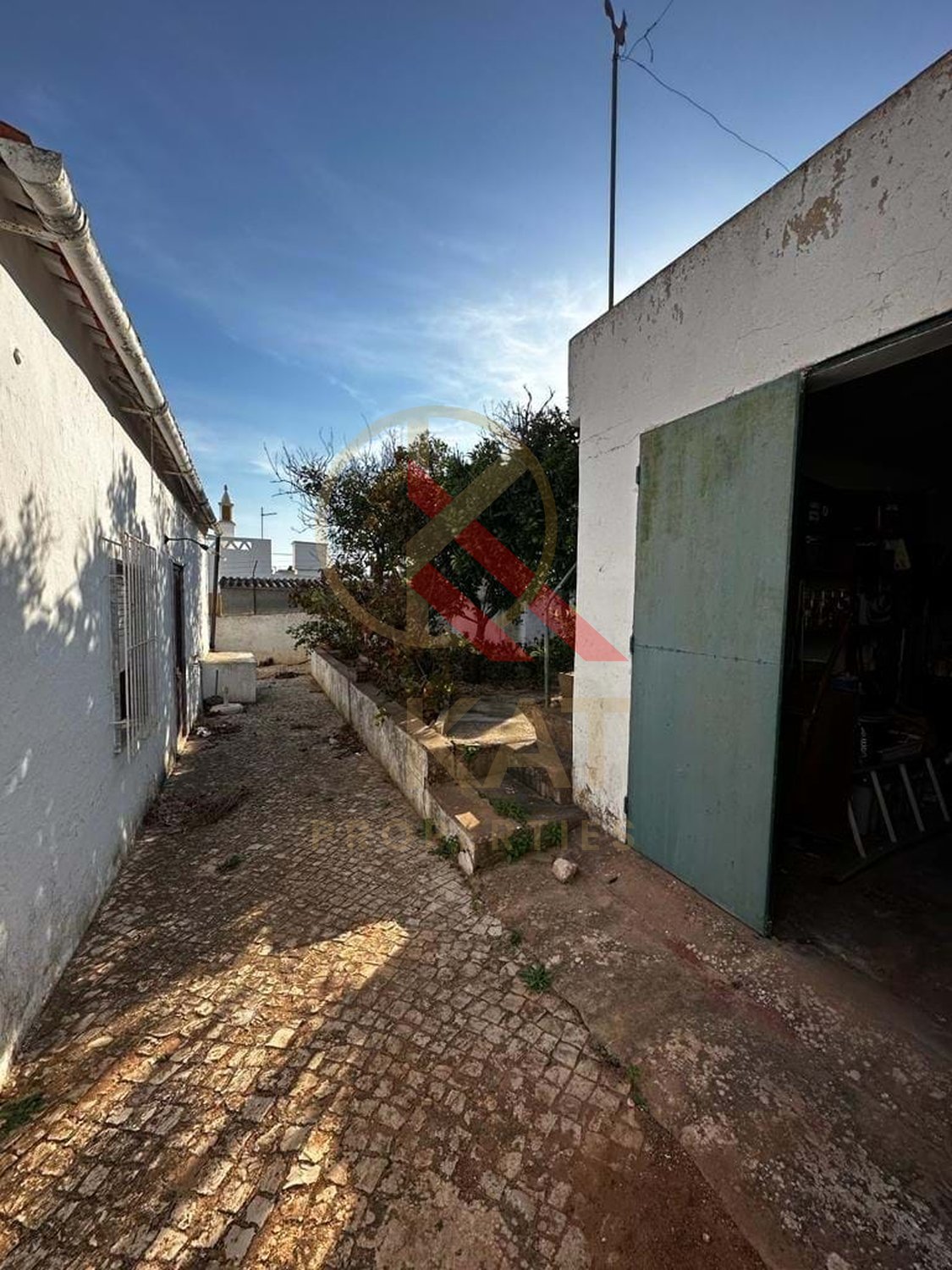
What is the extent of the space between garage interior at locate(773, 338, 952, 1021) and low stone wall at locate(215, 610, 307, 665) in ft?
45.2

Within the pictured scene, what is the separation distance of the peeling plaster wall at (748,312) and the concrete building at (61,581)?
3326 millimetres

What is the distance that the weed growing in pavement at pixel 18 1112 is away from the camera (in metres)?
2.12

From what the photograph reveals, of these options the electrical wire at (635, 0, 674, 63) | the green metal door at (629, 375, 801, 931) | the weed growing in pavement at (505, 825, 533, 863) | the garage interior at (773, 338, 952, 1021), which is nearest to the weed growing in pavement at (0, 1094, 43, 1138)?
the weed growing in pavement at (505, 825, 533, 863)

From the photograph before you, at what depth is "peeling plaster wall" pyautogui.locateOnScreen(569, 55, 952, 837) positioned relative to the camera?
7.48ft

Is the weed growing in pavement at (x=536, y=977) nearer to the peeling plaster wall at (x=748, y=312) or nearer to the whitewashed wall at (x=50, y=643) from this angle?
the peeling plaster wall at (x=748, y=312)

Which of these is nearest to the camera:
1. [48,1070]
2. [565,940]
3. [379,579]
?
[48,1070]

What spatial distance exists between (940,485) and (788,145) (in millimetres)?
3649

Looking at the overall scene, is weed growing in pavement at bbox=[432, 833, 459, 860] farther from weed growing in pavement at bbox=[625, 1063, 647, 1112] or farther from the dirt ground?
weed growing in pavement at bbox=[625, 1063, 647, 1112]

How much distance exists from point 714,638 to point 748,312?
6.22 feet

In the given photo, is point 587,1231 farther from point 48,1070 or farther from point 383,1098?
point 48,1070

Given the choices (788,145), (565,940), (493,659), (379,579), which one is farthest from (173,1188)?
(493,659)

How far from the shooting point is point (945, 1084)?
2213 millimetres

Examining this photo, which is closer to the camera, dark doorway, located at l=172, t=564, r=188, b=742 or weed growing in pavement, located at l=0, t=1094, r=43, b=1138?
weed growing in pavement, located at l=0, t=1094, r=43, b=1138

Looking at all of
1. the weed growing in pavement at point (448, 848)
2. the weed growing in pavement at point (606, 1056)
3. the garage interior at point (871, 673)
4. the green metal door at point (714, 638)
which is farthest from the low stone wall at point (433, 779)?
the garage interior at point (871, 673)
